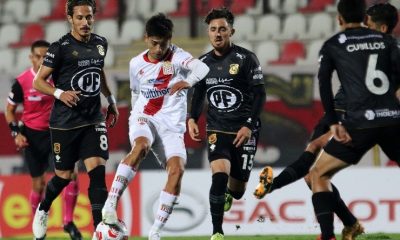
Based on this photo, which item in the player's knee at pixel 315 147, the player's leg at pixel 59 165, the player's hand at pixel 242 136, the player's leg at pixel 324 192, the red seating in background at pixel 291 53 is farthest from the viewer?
the red seating in background at pixel 291 53

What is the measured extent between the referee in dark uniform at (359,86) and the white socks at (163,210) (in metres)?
1.49

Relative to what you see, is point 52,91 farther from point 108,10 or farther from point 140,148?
point 108,10

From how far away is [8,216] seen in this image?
39.2 ft

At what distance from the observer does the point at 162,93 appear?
803 centimetres

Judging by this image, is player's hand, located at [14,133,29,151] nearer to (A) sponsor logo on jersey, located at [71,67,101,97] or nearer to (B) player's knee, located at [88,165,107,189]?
(A) sponsor logo on jersey, located at [71,67,101,97]

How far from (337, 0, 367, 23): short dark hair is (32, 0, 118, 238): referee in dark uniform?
2.41m

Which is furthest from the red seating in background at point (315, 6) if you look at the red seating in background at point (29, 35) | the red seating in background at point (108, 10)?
the red seating in background at point (29, 35)

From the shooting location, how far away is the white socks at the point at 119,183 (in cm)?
737

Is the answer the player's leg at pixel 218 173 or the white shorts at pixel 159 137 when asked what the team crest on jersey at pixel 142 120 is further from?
the player's leg at pixel 218 173

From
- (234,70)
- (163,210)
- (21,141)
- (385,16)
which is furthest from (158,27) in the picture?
(21,141)

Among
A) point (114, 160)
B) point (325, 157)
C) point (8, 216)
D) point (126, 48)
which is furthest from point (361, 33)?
point (126, 48)

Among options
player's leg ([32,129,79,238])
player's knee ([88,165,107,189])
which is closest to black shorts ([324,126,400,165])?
player's knee ([88,165,107,189])

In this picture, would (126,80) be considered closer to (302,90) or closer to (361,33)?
(302,90)

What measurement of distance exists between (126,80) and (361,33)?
7.58 meters
